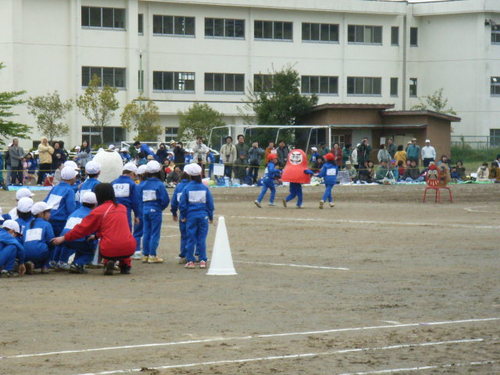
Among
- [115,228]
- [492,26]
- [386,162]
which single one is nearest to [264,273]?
[115,228]

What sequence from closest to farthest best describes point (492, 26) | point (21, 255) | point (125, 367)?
point (125, 367)
point (21, 255)
point (492, 26)

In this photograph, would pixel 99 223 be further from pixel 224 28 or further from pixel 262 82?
pixel 224 28

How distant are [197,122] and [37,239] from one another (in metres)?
50.3

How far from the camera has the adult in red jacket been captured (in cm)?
1669

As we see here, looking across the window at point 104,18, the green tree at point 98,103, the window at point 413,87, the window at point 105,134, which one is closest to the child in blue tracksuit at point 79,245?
the green tree at point 98,103

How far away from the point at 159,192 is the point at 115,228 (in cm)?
184

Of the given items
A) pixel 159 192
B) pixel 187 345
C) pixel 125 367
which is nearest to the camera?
pixel 125 367

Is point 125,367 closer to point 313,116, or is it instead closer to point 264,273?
point 264,273

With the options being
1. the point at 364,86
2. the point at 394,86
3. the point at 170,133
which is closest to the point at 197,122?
the point at 170,133

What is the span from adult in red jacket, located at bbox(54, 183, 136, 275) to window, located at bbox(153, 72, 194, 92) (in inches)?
2267

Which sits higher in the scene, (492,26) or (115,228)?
(492,26)

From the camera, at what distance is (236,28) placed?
76.6m

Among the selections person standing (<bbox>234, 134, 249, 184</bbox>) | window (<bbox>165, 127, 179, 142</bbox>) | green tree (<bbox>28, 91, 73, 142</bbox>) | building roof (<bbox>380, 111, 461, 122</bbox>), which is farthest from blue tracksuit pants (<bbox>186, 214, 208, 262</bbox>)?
window (<bbox>165, 127, 179, 142</bbox>)

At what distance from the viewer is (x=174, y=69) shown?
244 ft
